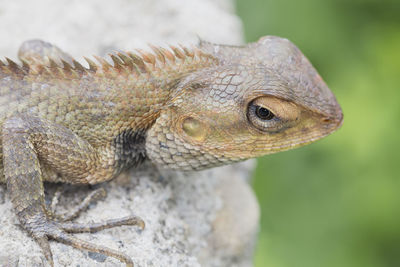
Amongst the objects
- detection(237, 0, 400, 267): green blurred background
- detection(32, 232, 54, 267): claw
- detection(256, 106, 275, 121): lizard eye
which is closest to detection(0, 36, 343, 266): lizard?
detection(256, 106, 275, 121): lizard eye

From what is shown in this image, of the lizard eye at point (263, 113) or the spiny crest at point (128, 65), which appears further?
the spiny crest at point (128, 65)

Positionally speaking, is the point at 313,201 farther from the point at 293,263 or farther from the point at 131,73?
the point at 131,73

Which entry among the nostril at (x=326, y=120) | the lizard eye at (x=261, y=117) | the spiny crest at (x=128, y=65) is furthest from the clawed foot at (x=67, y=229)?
the nostril at (x=326, y=120)

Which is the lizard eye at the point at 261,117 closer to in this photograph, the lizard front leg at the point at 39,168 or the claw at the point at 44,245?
the lizard front leg at the point at 39,168

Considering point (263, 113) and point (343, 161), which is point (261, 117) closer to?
point (263, 113)

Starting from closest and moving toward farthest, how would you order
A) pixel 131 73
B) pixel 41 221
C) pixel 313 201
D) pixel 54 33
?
pixel 41 221, pixel 131 73, pixel 54 33, pixel 313 201

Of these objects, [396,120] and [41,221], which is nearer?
[41,221]

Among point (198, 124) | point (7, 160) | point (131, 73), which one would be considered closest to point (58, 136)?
point (7, 160)
